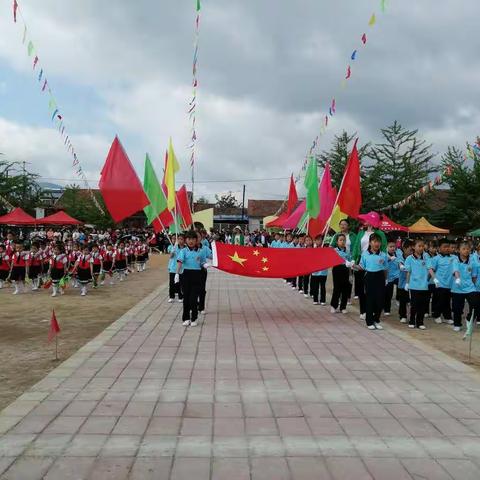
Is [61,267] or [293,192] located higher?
[293,192]

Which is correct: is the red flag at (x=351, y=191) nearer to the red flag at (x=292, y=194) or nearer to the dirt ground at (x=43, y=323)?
the dirt ground at (x=43, y=323)

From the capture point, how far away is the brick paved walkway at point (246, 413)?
3.73 m

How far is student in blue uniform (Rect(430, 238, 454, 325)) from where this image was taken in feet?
34.9

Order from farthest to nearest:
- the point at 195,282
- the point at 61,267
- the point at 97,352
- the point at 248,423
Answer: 1. the point at 61,267
2. the point at 195,282
3. the point at 97,352
4. the point at 248,423

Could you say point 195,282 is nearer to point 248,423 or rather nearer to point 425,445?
point 248,423

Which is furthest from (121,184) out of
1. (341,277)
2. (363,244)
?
(363,244)

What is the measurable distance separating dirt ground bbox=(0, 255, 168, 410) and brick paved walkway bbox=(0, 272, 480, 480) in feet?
1.10

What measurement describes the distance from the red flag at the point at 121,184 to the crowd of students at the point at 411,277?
4.31 metres

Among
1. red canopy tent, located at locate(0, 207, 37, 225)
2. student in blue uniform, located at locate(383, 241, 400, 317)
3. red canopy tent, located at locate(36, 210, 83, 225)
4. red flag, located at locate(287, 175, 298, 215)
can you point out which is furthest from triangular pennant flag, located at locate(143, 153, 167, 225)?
red canopy tent, located at locate(36, 210, 83, 225)

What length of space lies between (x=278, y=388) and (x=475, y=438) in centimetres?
199

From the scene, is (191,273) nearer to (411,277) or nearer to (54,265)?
(411,277)

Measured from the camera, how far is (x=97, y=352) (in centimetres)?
713

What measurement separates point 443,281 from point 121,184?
266 inches

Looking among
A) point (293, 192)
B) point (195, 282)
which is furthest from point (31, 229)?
point (195, 282)
